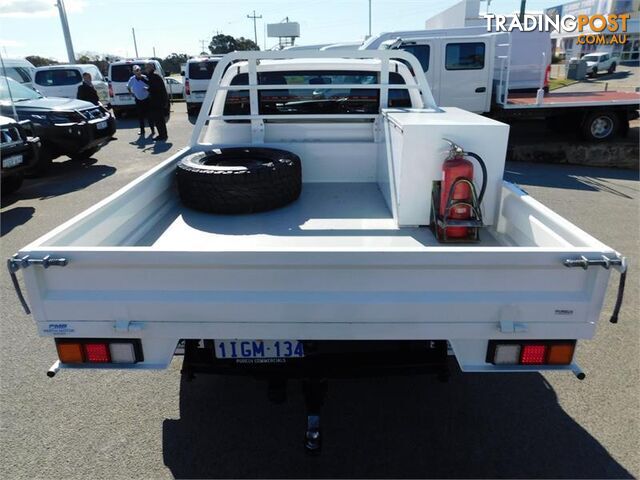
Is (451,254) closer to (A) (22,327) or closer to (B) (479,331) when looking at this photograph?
(B) (479,331)

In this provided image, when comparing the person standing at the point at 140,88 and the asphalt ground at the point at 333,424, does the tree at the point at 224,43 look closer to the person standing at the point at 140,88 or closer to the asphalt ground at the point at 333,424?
Result: the person standing at the point at 140,88

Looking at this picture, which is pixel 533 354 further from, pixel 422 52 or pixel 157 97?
pixel 157 97

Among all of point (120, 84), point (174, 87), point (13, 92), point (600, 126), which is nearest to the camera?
point (13, 92)

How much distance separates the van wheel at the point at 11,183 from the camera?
24.6 feet

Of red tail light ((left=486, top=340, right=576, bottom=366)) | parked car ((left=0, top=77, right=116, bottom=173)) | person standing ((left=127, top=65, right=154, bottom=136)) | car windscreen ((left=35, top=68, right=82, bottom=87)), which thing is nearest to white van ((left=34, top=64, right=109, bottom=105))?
car windscreen ((left=35, top=68, right=82, bottom=87))

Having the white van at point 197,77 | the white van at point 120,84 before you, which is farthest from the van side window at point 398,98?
the white van at point 120,84

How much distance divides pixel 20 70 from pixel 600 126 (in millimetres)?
16032

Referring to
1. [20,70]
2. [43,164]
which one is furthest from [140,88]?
[20,70]

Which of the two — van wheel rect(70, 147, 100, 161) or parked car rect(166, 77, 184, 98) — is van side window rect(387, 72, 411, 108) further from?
parked car rect(166, 77, 184, 98)

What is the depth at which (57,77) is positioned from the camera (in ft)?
51.6

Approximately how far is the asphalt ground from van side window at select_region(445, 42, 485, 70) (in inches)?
330

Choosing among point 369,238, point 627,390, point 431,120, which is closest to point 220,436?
point 369,238

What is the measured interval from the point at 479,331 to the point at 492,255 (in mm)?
341

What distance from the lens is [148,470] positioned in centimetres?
238
